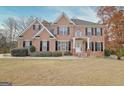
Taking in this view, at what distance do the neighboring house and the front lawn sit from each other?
1.45ft

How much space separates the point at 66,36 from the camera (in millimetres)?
10188

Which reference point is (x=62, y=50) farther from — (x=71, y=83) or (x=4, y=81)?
(x=4, y=81)

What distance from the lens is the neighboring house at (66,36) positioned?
8.70m

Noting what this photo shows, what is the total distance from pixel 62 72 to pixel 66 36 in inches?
85.1

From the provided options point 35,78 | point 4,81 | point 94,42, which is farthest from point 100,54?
point 4,81

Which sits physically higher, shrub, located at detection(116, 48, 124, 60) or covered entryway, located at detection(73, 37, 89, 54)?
covered entryway, located at detection(73, 37, 89, 54)

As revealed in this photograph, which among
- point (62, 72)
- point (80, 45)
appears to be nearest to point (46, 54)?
point (62, 72)

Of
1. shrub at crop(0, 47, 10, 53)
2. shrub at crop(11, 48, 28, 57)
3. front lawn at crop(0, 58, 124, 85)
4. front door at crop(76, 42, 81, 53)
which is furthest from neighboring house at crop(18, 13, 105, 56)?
front lawn at crop(0, 58, 124, 85)

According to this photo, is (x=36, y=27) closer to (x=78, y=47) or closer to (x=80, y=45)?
(x=78, y=47)

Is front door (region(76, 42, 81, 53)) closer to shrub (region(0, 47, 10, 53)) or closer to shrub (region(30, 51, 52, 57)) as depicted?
shrub (region(30, 51, 52, 57))

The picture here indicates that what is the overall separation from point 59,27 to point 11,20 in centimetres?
184

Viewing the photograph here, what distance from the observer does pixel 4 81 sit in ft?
26.1

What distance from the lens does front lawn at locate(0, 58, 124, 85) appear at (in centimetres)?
798
